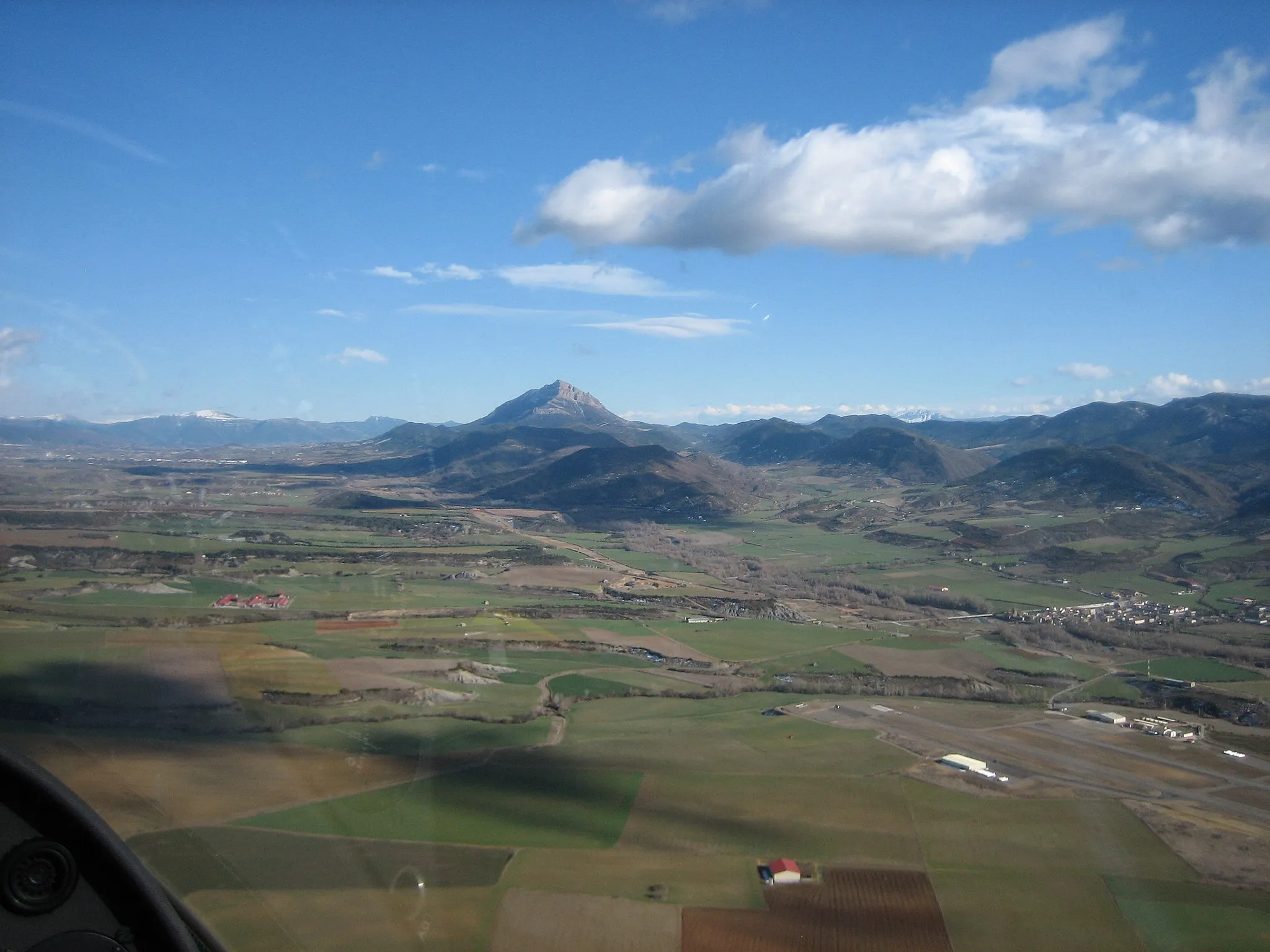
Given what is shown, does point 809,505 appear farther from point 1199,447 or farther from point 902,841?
point 902,841

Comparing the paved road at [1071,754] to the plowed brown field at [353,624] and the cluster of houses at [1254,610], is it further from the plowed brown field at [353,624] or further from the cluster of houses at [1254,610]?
the cluster of houses at [1254,610]

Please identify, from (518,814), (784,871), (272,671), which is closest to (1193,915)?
(784,871)

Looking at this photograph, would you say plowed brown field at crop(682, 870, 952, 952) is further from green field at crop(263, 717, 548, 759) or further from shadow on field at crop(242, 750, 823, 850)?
green field at crop(263, 717, 548, 759)

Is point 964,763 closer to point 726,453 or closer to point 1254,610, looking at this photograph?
point 1254,610

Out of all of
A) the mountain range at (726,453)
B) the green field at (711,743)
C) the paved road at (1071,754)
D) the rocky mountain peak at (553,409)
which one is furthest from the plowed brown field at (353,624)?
the rocky mountain peak at (553,409)

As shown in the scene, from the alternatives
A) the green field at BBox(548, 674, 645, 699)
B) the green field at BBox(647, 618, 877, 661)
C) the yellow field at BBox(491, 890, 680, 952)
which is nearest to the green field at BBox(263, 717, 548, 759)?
the green field at BBox(548, 674, 645, 699)

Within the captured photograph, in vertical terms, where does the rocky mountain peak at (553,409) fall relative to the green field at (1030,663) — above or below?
above
